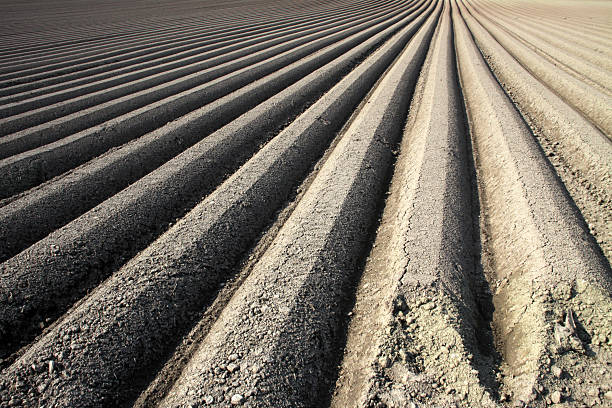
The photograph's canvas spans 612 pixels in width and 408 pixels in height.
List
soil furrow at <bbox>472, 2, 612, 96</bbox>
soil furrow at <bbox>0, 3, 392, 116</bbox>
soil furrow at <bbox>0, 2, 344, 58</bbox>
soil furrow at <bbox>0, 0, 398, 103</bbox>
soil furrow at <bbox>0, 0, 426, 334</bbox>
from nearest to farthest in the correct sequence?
soil furrow at <bbox>0, 0, 426, 334</bbox> → soil furrow at <bbox>0, 3, 392, 116</bbox> → soil furrow at <bbox>472, 2, 612, 96</bbox> → soil furrow at <bbox>0, 0, 398, 103</bbox> → soil furrow at <bbox>0, 2, 344, 58</bbox>

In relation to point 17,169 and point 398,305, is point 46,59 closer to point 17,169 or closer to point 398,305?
point 17,169

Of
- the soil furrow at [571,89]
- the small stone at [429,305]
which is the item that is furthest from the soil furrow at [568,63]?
the small stone at [429,305]

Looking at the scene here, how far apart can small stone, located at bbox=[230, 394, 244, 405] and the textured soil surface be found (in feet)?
0.06

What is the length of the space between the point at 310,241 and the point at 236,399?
3.55 ft

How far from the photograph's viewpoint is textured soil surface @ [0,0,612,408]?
1.60m

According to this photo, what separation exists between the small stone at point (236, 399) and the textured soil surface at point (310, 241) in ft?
0.06

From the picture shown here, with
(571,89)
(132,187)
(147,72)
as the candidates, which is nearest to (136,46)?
(147,72)

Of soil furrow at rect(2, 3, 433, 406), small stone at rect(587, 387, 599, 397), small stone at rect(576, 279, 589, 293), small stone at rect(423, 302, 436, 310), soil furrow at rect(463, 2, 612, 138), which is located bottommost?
soil furrow at rect(2, 3, 433, 406)

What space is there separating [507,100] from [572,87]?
3.66 ft

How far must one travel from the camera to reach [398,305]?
73.3 inches

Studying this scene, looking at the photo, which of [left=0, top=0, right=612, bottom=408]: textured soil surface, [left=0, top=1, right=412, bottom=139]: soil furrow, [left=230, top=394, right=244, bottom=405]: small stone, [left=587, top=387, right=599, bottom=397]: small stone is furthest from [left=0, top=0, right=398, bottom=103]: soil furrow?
[left=587, top=387, right=599, bottom=397]: small stone

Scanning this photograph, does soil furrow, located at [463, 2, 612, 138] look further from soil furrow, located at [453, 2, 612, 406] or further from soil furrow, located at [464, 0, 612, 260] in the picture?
soil furrow, located at [453, 2, 612, 406]

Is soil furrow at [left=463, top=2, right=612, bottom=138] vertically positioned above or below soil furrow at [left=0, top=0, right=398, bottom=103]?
above

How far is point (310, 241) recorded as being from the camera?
2.34 meters
